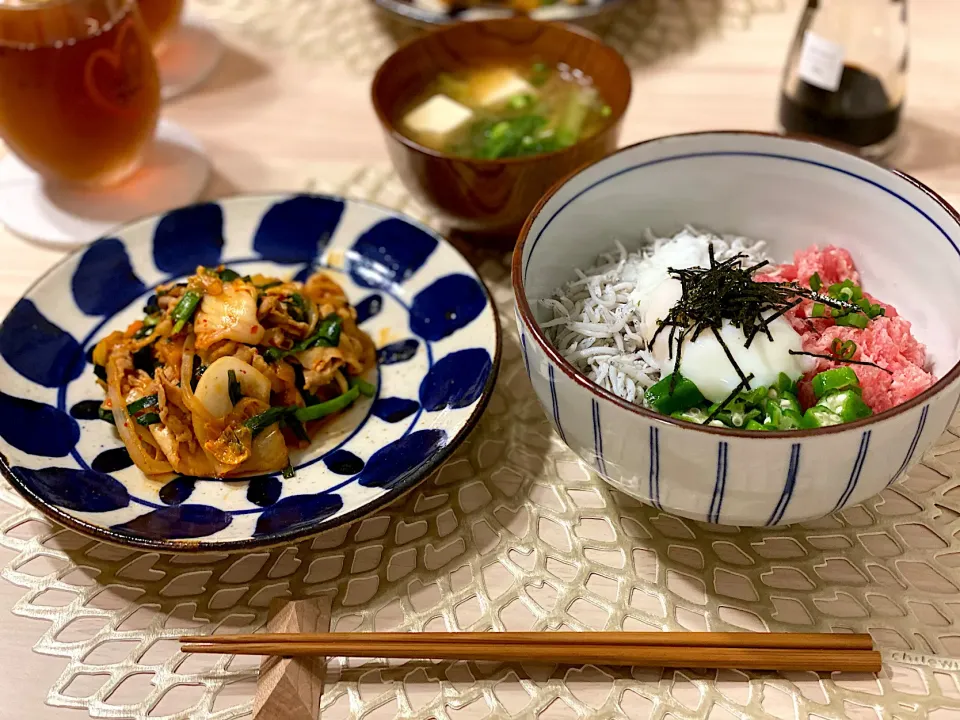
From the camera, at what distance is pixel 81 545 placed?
124cm

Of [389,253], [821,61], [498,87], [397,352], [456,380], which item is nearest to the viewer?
[456,380]

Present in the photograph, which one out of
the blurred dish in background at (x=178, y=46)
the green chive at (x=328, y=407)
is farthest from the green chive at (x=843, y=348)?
the blurred dish in background at (x=178, y=46)

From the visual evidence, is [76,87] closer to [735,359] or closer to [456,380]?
[456,380]

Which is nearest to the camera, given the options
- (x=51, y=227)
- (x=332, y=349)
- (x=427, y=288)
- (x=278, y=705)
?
(x=278, y=705)

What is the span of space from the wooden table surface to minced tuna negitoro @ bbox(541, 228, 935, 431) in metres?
0.66

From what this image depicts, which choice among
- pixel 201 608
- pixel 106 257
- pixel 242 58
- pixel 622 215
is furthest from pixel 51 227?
pixel 622 215

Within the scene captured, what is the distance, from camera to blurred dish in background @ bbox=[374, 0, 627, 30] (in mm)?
2045

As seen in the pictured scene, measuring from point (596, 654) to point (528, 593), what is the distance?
149mm

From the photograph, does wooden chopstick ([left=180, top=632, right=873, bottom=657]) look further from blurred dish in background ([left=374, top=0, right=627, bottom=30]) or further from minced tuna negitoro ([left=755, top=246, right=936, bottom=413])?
blurred dish in background ([left=374, top=0, right=627, bottom=30])

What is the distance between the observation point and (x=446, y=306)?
1.50 metres

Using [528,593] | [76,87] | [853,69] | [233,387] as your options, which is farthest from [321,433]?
[853,69]

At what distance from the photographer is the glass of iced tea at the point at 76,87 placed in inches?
62.7

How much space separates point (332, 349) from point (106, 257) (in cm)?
52

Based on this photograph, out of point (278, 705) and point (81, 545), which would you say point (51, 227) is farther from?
point (278, 705)
